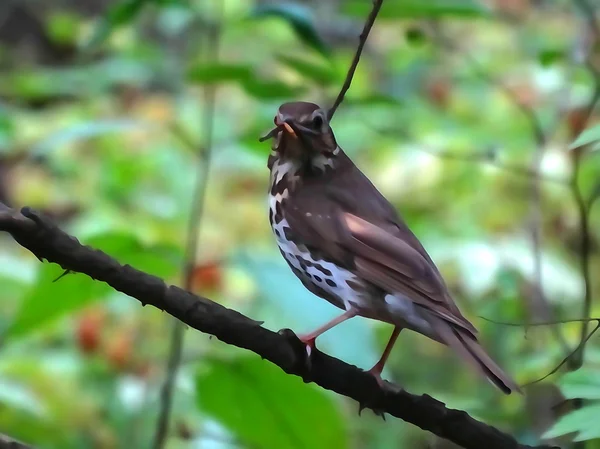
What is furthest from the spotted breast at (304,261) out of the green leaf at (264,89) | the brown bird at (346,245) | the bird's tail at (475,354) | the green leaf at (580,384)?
the green leaf at (264,89)

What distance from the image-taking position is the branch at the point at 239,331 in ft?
2.51

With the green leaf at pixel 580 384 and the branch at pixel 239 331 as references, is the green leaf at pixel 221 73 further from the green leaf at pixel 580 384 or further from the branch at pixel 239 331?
the green leaf at pixel 580 384

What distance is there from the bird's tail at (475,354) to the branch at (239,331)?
51 mm

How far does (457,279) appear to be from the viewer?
8.57 ft

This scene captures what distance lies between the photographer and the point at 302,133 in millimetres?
1078

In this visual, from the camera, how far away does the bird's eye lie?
1080 mm

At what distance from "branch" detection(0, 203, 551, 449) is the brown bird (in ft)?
0.33

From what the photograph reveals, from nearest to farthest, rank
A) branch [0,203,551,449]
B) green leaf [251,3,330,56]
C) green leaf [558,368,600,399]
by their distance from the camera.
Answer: branch [0,203,551,449] → green leaf [558,368,600,399] → green leaf [251,3,330,56]

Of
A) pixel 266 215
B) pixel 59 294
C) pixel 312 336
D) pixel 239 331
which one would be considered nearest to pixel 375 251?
pixel 312 336

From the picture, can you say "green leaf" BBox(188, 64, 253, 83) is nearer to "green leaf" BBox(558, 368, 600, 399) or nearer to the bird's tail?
the bird's tail

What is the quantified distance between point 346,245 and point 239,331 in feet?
0.91

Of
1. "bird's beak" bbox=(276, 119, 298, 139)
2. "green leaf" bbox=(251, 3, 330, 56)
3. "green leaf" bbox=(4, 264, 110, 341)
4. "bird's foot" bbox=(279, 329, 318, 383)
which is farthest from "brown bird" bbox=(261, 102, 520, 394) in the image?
"green leaf" bbox=(4, 264, 110, 341)

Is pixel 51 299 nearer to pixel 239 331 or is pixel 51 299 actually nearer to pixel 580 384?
pixel 239 331

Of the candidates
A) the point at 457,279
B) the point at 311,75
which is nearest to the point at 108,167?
the point at 457,279
